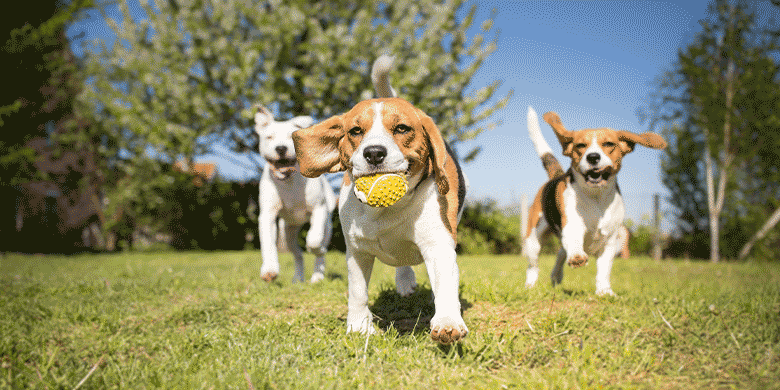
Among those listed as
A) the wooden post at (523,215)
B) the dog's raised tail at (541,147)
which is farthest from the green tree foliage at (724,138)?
the dog's raised tail at (541,147)

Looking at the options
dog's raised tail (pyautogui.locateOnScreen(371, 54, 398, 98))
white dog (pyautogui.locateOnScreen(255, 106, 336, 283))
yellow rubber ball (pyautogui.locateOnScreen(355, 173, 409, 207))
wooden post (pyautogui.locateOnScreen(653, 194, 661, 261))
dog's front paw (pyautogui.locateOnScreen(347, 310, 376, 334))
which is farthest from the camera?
wooden post (pyautogui.locateOnScreen(653, 194, 661, 261))

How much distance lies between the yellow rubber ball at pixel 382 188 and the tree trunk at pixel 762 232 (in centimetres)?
1365

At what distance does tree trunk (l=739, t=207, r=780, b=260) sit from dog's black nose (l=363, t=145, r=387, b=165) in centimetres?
1373

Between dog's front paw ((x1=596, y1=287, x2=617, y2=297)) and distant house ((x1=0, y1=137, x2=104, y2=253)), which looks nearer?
dog's front paw ((x1=596, y1=287, x2=617, y2=297))

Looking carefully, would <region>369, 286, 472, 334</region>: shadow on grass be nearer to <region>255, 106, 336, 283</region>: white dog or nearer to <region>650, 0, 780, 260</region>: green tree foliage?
<region>255, 106, 336, 283</region>: white dog

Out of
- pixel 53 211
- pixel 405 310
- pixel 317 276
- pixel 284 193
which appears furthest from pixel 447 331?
pixel 53 211

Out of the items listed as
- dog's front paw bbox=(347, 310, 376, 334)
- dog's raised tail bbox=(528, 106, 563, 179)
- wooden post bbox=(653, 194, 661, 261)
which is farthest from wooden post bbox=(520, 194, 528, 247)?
dog's front paw bbox=(347, 310, 376, 334)

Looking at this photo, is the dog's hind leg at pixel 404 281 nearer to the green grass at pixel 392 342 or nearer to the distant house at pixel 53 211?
the green grass at pixel 392 342

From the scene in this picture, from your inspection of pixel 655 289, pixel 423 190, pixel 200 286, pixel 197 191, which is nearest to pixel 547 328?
pixel 423 190

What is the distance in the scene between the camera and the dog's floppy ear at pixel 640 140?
13.4 ft

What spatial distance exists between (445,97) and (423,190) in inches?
411

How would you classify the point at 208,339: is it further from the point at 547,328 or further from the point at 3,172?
the point at 3,172

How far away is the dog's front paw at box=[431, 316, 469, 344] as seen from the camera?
7.21ft

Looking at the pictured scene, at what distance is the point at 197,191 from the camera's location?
13922 millimetres
